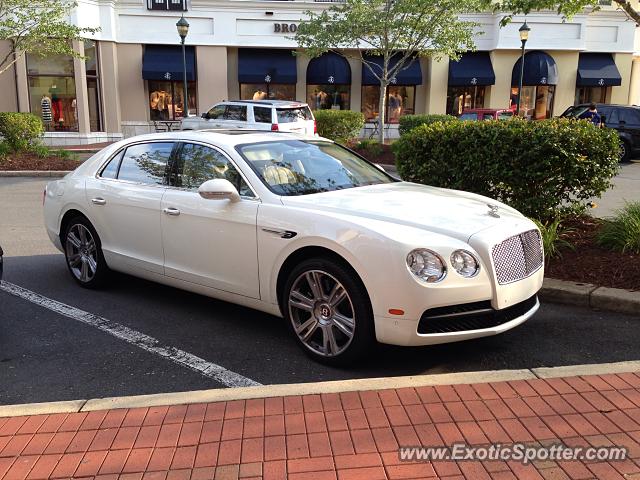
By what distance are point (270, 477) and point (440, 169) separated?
4.92 meters

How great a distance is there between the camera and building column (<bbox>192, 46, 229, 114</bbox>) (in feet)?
83.1

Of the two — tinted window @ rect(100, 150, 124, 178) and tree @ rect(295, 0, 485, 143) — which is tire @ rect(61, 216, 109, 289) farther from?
tree @ rect(295, 0, 485, 143)

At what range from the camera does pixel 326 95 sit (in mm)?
27078

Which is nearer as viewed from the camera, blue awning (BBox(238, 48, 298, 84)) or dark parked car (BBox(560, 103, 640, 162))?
dark parked car (BBox(560, 103, 640, 162))

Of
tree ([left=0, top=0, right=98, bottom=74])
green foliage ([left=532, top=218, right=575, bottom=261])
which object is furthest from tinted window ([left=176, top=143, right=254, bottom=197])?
tree ([left=0, top=0, right=98, bottom=74])

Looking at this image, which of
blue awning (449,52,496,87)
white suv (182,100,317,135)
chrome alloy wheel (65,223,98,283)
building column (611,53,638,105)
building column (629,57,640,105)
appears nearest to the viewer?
chrome alloy wheel (65,223,98,283)

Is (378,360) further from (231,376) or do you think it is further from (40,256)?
(40,256)

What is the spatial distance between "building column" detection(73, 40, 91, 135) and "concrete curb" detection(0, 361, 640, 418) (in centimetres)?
2179

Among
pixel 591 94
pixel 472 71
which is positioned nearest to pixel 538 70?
pixel 472 71

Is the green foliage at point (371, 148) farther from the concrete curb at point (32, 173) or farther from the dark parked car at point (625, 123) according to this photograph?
the concrete curb at point (32, 173)

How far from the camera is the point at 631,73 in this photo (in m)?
29.4

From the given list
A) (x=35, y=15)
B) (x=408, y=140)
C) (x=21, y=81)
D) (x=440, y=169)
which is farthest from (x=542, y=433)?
(x=21, y=81)

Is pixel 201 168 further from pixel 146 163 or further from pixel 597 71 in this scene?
pixel 597 71

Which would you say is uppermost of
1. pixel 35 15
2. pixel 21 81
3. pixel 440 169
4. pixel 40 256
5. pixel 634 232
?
pixel 35 15
